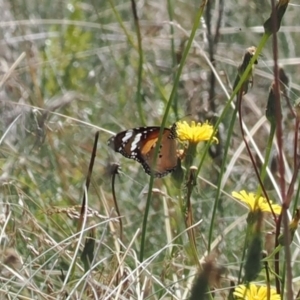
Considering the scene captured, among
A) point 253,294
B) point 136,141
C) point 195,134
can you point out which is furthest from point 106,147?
point 253,294

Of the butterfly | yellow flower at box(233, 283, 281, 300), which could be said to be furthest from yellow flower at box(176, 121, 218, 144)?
yellow flower at box(233, 283, 281, 300)

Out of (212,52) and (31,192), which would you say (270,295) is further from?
(212,52)

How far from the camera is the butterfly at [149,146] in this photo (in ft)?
3.96

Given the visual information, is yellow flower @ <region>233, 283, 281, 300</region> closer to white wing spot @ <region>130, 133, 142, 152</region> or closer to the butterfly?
the butterfly

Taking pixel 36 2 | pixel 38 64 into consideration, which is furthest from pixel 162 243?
pixel 36 2

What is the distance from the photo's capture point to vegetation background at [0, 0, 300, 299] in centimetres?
124

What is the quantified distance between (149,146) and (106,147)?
1.65 ft

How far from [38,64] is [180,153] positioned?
0.84 m

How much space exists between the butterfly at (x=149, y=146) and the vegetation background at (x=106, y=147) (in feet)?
0.11

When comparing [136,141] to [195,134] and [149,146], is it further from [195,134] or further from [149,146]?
[195,134]

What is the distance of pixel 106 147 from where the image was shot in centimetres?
180

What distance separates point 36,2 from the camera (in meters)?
2.50

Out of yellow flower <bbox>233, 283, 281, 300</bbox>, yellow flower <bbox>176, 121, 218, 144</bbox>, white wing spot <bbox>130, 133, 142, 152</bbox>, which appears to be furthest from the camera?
white wing spot <bbox>130, 133, 142, 152</bbox>

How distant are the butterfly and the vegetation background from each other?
0.03 meters
